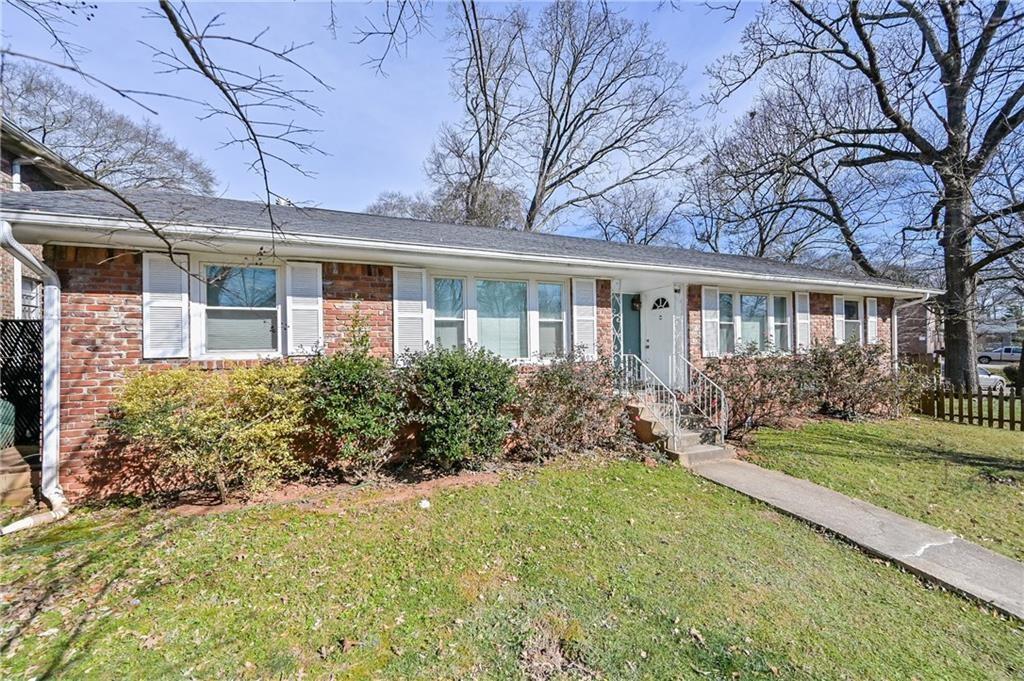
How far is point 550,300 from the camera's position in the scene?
7430mm

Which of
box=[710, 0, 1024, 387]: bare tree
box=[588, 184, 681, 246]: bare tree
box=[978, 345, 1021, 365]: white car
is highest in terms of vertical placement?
box=[588, 184, 681, 246]: bare tree

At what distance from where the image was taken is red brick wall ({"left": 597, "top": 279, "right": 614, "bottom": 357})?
7.64 metres

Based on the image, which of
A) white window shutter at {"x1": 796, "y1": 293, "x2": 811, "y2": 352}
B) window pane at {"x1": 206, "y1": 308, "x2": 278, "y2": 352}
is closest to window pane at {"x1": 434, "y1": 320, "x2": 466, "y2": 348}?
window pane at {"x1": 206, "y1": 308, "x2": 278, "y2": 352}

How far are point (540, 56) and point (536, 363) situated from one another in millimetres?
16434

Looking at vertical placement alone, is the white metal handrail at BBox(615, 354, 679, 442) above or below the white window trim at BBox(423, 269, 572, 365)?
below

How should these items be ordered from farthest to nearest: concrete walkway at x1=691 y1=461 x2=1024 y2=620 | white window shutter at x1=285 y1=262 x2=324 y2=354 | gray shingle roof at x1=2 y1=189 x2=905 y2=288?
1. white window shutter at x1=285 y1=262 x2=324 y2=354
2. gray shingle roof at x1=2 y1=189 x2=905 y2=288
3. concrete walkway at x1=691 y1=461 x2=1024 y2=620

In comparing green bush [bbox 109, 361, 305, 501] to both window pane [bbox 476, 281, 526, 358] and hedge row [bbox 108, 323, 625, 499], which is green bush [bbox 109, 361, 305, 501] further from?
window pane [bbox 476, 281, 526, 358]

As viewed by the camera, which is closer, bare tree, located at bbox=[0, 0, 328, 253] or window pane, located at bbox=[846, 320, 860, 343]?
bare tree, located at bbox=[0, 0, 328, 253]

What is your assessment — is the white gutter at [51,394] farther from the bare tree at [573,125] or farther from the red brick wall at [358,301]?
the bare tree at [573,125]

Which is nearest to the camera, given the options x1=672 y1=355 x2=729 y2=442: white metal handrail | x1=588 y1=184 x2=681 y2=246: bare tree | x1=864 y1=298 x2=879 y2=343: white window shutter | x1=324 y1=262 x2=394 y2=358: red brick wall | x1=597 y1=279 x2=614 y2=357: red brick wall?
x1=324 y1=262 x2=394 y2=358: red brick wall

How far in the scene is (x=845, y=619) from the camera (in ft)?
9.68

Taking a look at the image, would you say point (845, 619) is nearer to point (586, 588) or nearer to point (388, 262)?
point (586, 588)

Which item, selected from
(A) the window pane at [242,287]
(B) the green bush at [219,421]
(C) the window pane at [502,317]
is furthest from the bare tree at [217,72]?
(C) the window pane at [502,317]

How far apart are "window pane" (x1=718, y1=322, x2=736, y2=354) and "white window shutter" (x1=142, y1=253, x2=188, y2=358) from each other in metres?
9.30
